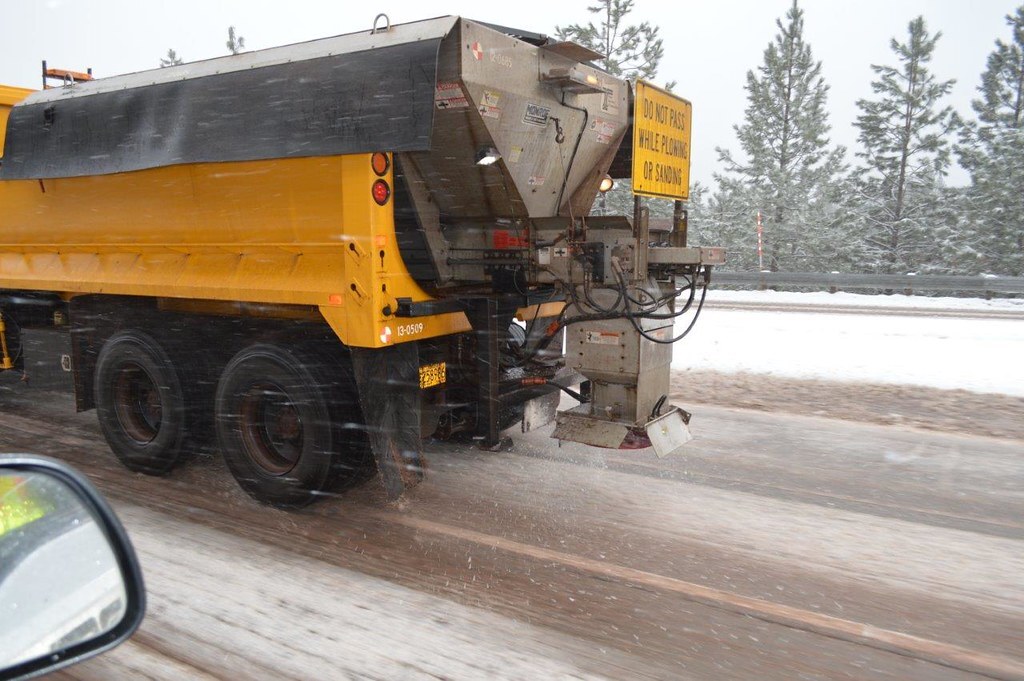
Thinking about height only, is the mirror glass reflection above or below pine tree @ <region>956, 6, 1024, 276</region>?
below

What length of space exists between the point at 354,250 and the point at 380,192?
0.38 metres

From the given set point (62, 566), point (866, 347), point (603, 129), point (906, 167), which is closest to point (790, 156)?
point (906, 167)

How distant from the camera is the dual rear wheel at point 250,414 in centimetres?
455

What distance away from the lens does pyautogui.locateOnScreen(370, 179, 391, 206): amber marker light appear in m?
4.14

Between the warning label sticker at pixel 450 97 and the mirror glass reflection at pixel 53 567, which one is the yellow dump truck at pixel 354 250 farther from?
the mirror glass reflection at pixel 53 567

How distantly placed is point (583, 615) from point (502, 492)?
174 centimetres

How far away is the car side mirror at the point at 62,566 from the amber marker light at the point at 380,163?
2778mm

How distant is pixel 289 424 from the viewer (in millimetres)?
4836

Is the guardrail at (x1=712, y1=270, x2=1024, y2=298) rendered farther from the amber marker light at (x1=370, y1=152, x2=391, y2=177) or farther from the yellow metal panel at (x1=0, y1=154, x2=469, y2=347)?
the amber marker light at (x1=370, y1=152, x2=391, y2=177)

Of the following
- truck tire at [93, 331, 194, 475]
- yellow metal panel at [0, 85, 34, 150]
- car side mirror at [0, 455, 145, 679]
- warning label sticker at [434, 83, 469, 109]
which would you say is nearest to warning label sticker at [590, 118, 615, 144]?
warning label sticker at [434, 83, 469, 109]

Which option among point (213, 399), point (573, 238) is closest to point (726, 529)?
point (573, 238)

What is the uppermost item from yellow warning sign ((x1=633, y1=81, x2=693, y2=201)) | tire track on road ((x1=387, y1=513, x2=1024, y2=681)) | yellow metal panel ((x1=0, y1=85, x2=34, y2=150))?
yellow metal panel ((x1=0, y1=85, x2=34, y2=150))

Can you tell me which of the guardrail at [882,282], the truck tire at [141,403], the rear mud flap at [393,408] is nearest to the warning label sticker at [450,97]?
the rear mud flap at [393,408]

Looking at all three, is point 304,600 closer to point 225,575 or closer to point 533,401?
point 225,575
